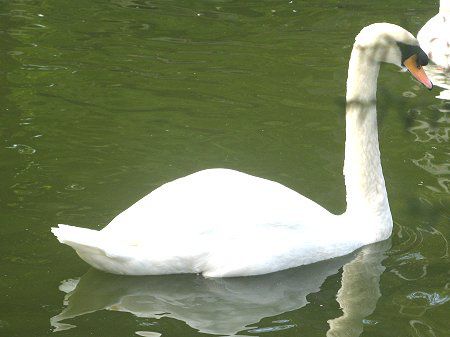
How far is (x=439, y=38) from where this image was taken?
11688mm

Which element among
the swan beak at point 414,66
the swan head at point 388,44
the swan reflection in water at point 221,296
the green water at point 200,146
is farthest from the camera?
the swan beak at point 414,66

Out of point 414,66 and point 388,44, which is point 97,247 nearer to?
point 388,44

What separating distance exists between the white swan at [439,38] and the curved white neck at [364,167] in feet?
15.7

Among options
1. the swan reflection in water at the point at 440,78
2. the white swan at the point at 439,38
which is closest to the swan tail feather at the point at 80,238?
the swan reflection in water at the point at 440,78

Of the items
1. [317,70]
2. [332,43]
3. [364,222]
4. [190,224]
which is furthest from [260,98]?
[190,224]

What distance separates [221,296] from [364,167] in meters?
1.45

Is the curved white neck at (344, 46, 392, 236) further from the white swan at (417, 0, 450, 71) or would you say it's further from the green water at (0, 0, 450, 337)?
the white swan at (417, 0, 450, 71)

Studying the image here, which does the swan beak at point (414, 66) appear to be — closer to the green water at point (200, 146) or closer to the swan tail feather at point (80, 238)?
the green water at point (200, 146)

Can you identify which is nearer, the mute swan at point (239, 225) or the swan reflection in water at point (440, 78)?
the mute swan at point (239, 225)

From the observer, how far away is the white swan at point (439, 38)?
11641 millimetres

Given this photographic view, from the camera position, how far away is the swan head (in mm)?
6754

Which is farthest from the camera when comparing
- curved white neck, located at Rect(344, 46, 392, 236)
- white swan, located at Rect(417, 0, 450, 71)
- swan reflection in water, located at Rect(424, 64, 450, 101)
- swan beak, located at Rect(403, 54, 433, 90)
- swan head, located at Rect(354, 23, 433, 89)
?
white swan, located at Rect(417, 0, 450, 71)

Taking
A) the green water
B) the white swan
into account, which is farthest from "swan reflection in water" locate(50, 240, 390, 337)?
the white swan

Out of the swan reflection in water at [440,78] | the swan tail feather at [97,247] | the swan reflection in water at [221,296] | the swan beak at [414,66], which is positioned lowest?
the swan reflection in water at [440,78]
